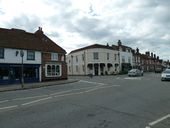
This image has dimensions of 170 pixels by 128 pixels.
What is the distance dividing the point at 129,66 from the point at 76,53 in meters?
19.5

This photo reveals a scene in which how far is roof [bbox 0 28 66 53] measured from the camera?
31703 millimetres

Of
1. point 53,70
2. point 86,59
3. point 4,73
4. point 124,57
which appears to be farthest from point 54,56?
point 124,57

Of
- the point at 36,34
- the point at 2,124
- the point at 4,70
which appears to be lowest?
the point at 2,124

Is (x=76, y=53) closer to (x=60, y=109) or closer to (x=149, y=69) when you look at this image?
(x=149, y=69)

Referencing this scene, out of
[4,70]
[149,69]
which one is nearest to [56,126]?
[4,70]

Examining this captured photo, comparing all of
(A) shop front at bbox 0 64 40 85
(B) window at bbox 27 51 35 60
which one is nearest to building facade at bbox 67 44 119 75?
(A) shop front at bbox 0 64 40 85

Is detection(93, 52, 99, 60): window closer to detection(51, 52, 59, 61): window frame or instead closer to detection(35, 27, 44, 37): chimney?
detection(35, 27, 44, 37): chimney

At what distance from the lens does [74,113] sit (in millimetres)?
9492

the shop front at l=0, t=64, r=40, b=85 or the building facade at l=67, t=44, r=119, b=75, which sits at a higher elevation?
the building facade at l=67, t=44, r=119, b=75

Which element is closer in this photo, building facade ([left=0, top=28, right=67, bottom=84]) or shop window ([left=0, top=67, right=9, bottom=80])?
shop window ([left=0, top=67, right=9, bottom=80])

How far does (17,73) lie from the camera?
3161 centimetres

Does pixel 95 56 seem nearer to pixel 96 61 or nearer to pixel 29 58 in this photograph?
pixel 96 61

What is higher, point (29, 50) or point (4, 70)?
point (29, 50)

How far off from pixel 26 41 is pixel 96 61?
31.8 metres
